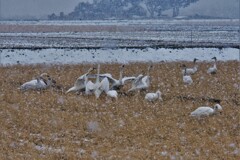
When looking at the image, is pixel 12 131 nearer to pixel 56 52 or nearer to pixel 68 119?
pixel 68 119

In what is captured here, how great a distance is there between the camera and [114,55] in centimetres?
4156

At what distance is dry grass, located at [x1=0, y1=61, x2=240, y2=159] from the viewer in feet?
38.5

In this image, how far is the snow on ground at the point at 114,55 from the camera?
3799 cm

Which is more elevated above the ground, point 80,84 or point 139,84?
point 80,84

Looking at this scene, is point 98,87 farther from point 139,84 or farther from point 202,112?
point 202,112

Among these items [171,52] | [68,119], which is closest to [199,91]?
[68,119]

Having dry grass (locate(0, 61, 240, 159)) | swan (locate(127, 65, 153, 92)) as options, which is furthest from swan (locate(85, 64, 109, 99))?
swan (locate(127, 65, 153, 92))

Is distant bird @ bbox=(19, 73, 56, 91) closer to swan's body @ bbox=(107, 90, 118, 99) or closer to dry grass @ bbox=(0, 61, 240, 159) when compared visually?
dry grass @ bbox=(0, 61, 240, 159)

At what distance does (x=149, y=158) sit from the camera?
11172 millimetres

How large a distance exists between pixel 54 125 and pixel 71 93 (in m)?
5.84

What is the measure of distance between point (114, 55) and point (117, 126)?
2743cm

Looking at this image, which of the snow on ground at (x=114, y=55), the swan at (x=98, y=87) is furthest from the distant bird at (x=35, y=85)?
the snow on ground at (x=114, y=55)

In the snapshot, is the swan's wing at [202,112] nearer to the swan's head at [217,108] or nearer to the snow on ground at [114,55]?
the swan's head at [217,108]

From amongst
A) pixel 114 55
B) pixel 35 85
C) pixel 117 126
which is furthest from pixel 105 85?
pixel 114 55
